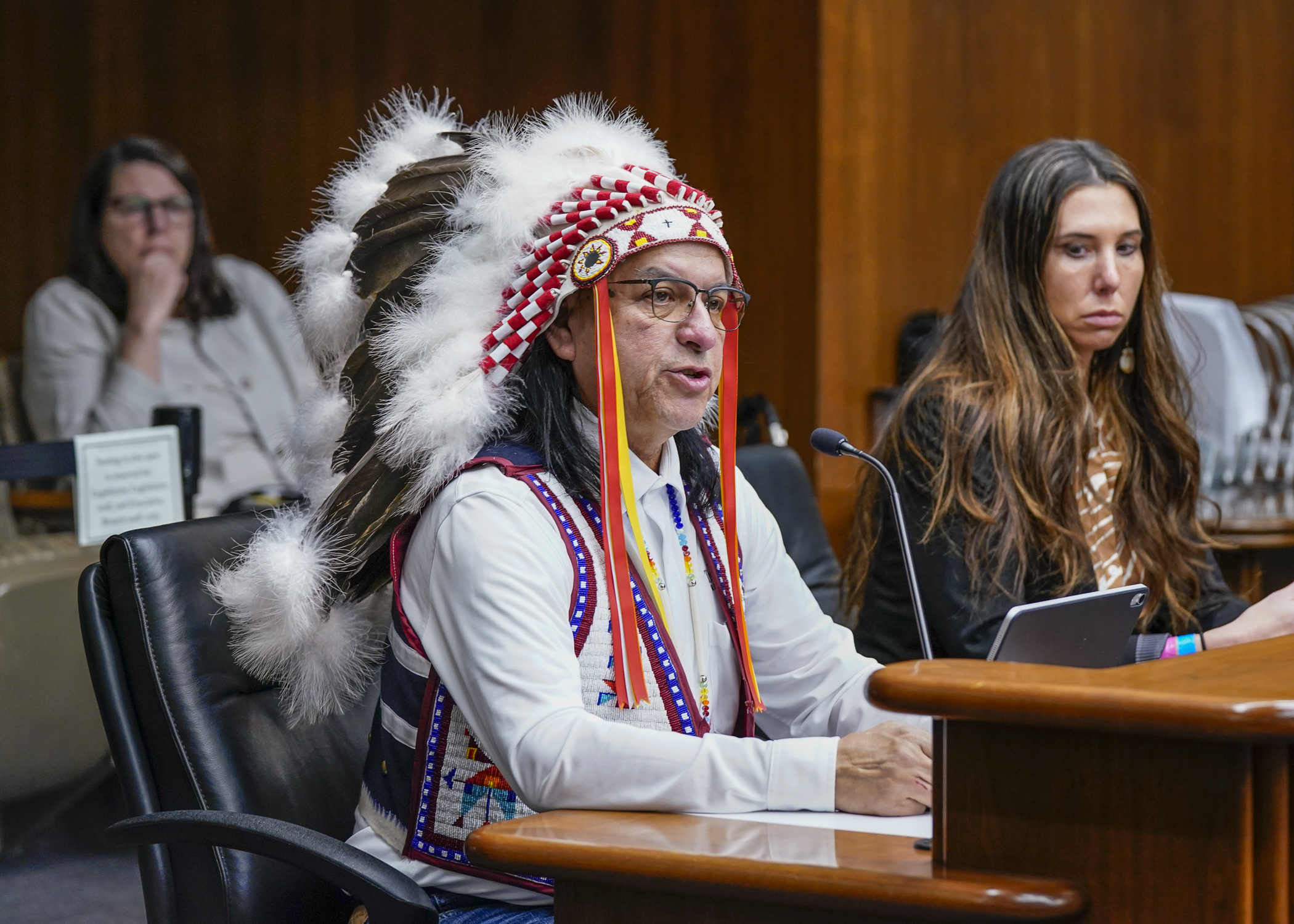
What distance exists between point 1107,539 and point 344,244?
1268mm

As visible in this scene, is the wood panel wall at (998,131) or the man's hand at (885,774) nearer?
the man's hand at (885,774)

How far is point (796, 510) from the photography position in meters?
2.68

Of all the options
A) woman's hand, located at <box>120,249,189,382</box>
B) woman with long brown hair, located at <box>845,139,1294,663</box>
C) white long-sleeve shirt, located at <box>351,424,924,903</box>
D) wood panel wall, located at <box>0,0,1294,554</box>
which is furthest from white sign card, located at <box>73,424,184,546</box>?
wood panel wall, located at <box>0,0,1294,554</box>

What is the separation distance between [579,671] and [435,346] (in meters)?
0.40

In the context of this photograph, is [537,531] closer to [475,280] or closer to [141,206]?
[475,280]

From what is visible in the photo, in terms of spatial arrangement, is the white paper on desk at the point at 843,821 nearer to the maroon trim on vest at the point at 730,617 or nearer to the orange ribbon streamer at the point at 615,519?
the orange ribbon streamer at the point at 615,519

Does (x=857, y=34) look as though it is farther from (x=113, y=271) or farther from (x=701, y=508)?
(x=701, y=508)

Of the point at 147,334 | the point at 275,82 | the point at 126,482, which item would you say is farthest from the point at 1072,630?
the point at 275,82

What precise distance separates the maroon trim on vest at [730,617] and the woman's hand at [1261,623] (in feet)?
2.38

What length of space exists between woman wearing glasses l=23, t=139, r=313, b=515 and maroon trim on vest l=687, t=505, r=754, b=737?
2248 mm

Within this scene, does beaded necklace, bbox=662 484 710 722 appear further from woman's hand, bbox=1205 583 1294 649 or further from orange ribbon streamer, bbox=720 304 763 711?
woman's hand, bbox=1205 583 1294 649

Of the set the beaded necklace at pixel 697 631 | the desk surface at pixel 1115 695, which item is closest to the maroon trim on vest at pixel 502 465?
the beaded necklace at pixel 697 631

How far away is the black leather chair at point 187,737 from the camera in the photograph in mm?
1420

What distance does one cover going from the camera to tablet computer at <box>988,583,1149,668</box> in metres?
1.18
